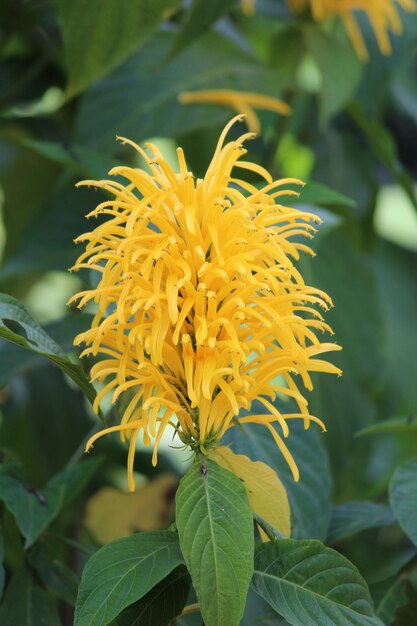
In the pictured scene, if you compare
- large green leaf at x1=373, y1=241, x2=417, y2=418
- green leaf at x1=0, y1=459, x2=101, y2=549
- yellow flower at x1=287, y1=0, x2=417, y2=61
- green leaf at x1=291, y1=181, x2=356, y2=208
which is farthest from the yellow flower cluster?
green leaf at x1=0, y1=459, x2=101, y2=549

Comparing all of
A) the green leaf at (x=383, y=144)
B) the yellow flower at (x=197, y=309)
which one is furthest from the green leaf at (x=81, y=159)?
the green leaf at (x=383, y=144)

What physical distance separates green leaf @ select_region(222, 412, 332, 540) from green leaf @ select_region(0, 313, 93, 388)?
0.16 metres

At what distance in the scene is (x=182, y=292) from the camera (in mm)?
527

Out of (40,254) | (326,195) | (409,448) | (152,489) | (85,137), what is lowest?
(409,448)

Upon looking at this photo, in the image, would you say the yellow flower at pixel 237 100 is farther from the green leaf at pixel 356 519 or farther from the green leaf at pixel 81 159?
the green leaf at pixel 356 519

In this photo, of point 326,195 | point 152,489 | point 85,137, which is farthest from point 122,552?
point 85,137

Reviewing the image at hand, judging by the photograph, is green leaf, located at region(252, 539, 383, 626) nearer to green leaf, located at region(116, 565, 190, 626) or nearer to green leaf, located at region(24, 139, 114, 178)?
A: green leaf, located at region(116, 565, 190, 626)

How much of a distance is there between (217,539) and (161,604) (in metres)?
0.07

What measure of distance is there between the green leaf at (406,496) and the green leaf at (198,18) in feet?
1.37

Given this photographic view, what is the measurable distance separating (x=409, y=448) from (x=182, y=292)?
3.14 feet

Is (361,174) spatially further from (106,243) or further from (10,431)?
(106,243)

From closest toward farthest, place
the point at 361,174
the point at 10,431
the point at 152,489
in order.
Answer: the point at 152,489
the point at 10,431
the point at 361,174

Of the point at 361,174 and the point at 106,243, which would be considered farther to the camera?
the point at 361,174

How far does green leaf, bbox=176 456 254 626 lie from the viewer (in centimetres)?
47
